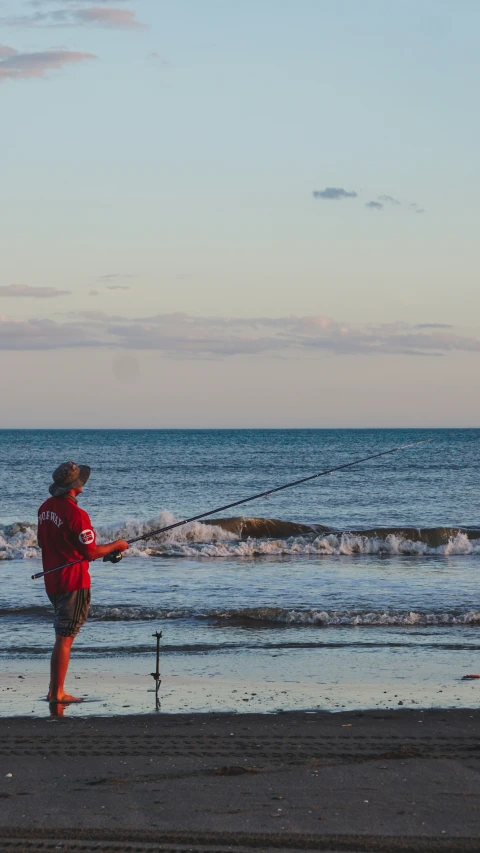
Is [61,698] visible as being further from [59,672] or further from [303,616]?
[303,616]

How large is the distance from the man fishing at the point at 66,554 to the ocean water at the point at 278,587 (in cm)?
147

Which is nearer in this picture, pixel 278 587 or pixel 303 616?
pixel 303 616

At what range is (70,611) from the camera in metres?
6.83

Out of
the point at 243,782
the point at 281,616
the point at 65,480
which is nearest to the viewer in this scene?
the point at 243,782

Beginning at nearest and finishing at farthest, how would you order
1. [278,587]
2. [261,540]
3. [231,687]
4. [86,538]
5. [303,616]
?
1. [86,538]
2. [231,687]
3. [303,616]
4. [278,587]
5. [261,540]

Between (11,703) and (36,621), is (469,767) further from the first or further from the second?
(36,621)

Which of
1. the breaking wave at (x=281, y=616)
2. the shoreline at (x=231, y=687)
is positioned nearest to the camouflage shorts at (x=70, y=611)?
the shoreline at (x=231, y=687)

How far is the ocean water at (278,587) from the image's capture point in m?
8.74

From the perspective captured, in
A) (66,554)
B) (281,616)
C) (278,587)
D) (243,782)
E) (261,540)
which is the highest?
(66,554)

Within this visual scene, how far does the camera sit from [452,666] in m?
8.15

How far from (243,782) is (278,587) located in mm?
8831

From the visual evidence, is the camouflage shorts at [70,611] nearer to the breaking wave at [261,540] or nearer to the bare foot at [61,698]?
the bare foot at [61,698]

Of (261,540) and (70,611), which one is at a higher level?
(70,611)

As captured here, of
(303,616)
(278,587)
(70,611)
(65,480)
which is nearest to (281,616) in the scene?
(303,616)
